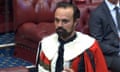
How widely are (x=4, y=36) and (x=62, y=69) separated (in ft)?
5.87

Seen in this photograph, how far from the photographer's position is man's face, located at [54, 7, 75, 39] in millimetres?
1718

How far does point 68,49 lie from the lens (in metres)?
1.75

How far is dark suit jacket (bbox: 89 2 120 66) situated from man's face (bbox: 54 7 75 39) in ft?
2.53

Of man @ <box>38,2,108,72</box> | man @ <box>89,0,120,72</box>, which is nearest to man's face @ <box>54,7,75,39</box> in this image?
man @ <box>38,2,108,72</box>

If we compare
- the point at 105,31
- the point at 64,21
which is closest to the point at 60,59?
the point at 64,21

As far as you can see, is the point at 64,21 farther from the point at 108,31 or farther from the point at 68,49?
the point at 108,31

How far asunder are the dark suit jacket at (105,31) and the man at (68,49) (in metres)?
0.71

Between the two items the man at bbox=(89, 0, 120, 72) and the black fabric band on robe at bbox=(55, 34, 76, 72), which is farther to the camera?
the man at bbox=(89, 0, 120, 72)

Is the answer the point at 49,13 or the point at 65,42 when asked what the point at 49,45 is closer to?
the point at 65,42

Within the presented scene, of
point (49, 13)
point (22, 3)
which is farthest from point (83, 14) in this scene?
point (22, 3)

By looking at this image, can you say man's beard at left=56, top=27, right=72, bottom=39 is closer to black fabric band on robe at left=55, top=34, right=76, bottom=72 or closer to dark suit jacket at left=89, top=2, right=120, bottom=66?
black fabric band on robe at left=55, top=34, right=76, bottom=72

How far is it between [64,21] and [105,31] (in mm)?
866

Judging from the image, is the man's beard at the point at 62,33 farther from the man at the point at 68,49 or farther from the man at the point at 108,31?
the man at the point at 108,31

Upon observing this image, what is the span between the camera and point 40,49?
185cm
